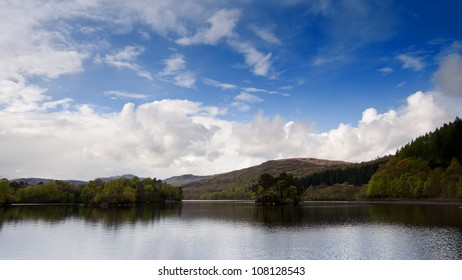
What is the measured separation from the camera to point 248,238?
6569 centimetres

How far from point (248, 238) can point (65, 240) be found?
31.3m
